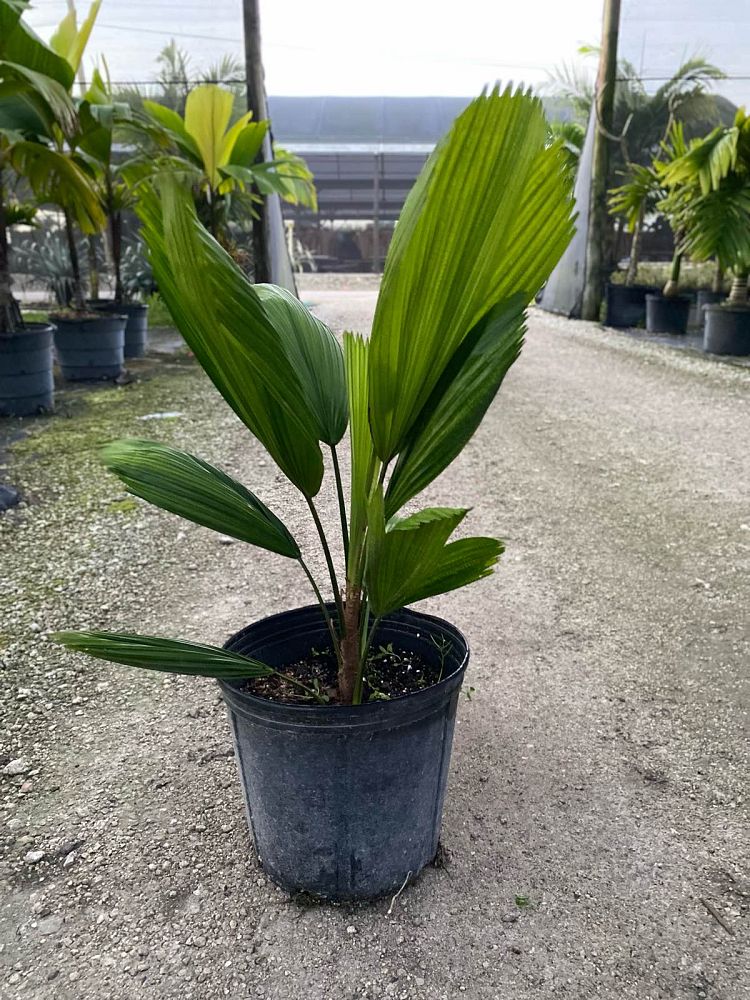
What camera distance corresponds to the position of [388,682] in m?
1.52

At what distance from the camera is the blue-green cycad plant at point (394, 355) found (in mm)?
942

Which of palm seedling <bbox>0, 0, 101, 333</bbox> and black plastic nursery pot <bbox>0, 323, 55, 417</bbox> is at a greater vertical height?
palm seedling <bbox>0, 0, 101, 333</bbox>

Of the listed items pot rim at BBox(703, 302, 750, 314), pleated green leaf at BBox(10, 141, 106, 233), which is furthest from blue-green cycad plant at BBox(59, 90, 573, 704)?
pot rim at BBox(703, 302, 750, 314)

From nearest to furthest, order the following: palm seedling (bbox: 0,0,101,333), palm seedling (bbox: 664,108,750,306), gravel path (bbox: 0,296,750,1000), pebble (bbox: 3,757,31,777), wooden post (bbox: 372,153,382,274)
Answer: gravel path (bbox: 0,296,750,1000) → pebble (bbox: 3,757,31,777) → palm seedling (bbox: 0,0,101,333) → palm seedling (bbox: 664,108,750,306) → wooden post (bbox: 372,153,382,274)

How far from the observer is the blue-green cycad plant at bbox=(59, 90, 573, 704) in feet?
3.09

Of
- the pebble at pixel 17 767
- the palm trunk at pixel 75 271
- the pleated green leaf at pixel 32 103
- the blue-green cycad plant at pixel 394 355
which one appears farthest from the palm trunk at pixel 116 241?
the blue-green cycad plant at pixel 394 355

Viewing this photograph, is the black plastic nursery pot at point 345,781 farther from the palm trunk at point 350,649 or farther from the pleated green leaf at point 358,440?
the pleated green leaf at point 358,440

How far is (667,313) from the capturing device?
8578mm

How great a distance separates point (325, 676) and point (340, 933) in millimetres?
437

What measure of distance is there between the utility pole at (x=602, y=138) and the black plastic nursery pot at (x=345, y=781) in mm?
8293

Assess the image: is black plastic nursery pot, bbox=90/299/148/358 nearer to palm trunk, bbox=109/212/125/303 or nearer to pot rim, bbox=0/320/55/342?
palm trunk, bbox=109/212/125/303

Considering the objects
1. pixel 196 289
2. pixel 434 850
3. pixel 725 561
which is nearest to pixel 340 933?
pixel 434 850

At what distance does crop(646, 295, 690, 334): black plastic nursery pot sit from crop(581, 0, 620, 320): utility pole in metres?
0.84

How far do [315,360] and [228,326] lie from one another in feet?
0.86
